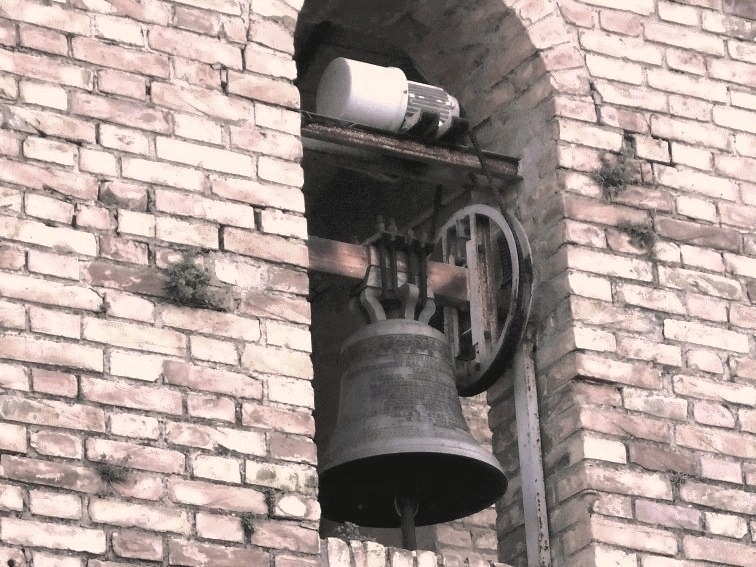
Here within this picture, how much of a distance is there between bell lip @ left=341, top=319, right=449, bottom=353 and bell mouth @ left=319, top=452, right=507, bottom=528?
0.45m

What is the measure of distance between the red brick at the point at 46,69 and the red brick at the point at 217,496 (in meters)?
1.42

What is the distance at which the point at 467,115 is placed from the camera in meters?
10.3

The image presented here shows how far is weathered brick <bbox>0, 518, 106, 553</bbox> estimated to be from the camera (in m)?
8.06

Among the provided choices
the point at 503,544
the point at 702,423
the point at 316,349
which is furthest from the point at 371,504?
the point at 316,349

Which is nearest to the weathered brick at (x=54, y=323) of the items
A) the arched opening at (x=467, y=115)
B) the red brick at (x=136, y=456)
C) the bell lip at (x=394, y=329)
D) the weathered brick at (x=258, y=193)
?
the red brick at (x=136, y=456)

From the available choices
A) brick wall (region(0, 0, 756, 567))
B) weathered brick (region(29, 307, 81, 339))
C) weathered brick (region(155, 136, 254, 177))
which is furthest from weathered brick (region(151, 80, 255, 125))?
weathered brick (region(29, 307, 81, 339))

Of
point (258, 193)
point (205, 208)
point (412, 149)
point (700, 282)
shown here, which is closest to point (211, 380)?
point (205, 208)

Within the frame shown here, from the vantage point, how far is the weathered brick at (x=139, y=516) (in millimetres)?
8234

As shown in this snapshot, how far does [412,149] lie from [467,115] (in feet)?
1.76

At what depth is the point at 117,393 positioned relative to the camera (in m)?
8.47

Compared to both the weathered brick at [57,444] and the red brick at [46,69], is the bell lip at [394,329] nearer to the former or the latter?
the red brick at [46,69]

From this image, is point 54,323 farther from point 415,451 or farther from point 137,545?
point 415,451

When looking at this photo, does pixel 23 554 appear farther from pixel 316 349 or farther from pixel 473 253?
pixel 316 349

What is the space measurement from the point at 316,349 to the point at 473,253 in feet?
6.75
